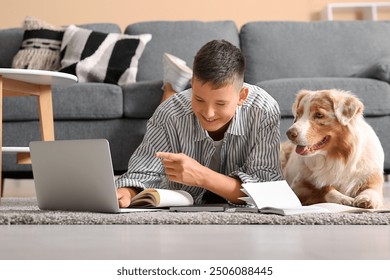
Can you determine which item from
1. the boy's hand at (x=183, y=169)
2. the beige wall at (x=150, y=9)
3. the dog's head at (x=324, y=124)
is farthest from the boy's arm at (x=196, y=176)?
the beige wall at (x=150, y=9)

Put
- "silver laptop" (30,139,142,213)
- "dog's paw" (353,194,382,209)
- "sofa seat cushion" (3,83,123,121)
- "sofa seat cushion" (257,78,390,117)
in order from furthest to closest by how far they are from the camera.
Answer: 1. "sofa seat cushion" (3,83,123,121)
2. "sofa seat cushion" (257,78,390,117)
3. "dog's paw" (353,194,382,209)
4. "silver laptop" (30,139,142,213)

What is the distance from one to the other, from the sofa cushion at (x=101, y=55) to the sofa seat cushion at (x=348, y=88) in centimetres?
89

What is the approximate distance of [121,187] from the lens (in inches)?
82.1

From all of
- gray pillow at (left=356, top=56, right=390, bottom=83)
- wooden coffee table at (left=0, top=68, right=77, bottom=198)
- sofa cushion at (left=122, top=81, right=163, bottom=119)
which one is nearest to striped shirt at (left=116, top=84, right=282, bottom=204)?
wooden coffee table at (left=0, top=68, right=77, bottom=198)

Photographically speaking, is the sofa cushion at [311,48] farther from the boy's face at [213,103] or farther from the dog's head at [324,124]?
the boy's face at [213,103]

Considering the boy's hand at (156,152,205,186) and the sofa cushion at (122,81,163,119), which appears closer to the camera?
the boy's hand at (156,152,205,186)

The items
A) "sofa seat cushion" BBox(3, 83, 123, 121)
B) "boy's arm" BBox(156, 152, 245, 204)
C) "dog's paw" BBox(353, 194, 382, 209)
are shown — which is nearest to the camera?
"boy's arm" BBox(156, 152, 245, 204)

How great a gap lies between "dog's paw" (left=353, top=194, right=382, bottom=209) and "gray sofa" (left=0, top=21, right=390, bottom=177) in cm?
134

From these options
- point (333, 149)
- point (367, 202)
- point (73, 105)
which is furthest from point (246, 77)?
point (367, 202)

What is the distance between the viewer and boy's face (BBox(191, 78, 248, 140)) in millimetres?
1950

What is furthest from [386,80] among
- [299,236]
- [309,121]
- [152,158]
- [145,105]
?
[299,236]

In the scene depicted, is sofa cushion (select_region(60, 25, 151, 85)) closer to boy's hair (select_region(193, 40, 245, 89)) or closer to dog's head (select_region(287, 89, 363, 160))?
dog's head (select_region(287, 89, 363, 160))

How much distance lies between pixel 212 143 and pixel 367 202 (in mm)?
505

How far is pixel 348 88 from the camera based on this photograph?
355 centimetres
